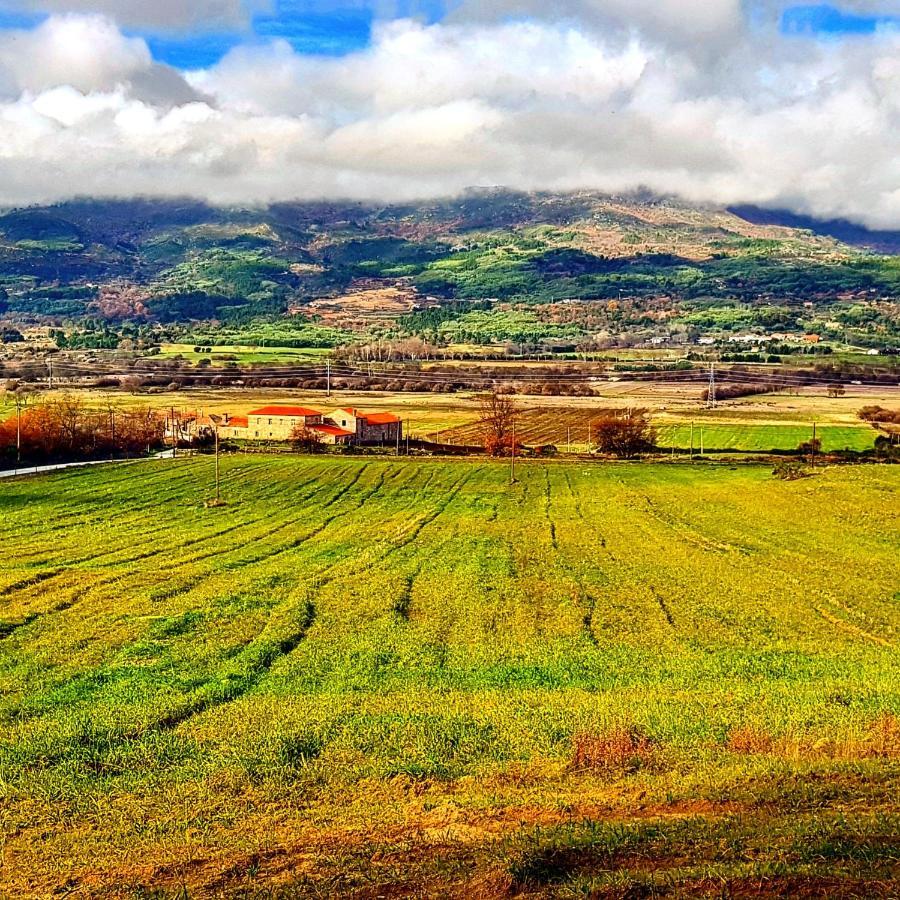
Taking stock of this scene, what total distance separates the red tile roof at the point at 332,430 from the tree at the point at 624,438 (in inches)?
1087

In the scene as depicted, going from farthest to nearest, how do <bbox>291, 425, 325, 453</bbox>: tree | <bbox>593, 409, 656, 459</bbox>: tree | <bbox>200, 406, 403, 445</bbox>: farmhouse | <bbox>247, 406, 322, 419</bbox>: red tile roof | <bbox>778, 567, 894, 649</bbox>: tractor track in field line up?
<bbox>247, 406, 322, 419</bbox>: red tile roof → <bbox>200, 406, 403, 445</bbox>: farmhouse → <bbox>291, 425, 325, 453</bbox>: tree → <bbox>593, 409, 656, 459</bbox>: tree → <bbox>778, 567, 894, 649</bbox>: tractor track in field

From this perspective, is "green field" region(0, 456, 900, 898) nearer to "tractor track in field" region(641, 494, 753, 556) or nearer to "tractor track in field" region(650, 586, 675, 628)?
"tractor track in field" region(650, 586, 675, 628)

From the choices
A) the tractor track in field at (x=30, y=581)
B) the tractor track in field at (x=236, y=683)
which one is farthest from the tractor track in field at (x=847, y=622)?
the tractor track in field at (x=30, y=581)

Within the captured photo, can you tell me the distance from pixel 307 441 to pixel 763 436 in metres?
51.7

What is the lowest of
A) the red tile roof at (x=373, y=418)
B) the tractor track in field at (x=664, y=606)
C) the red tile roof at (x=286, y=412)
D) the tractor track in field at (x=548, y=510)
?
the tractor track in field at (x=548, y=510)

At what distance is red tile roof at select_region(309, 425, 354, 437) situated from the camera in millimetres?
111312

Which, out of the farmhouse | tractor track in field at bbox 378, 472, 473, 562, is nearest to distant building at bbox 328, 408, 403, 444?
the farmhouse

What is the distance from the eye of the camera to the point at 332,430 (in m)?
112

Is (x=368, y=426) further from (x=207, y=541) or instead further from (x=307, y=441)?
(x=207, y=541)

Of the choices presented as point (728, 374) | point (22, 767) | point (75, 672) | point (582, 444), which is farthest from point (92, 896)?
point (728, 374)

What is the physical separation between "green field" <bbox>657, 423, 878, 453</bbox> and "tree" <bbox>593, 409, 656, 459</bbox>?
572 cm

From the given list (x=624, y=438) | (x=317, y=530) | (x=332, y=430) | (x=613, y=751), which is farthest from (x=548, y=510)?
(x=332, y=430)

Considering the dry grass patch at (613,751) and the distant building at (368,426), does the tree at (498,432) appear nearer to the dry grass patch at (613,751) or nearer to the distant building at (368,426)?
the distant building at (368,426)

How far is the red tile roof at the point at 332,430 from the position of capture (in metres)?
111
